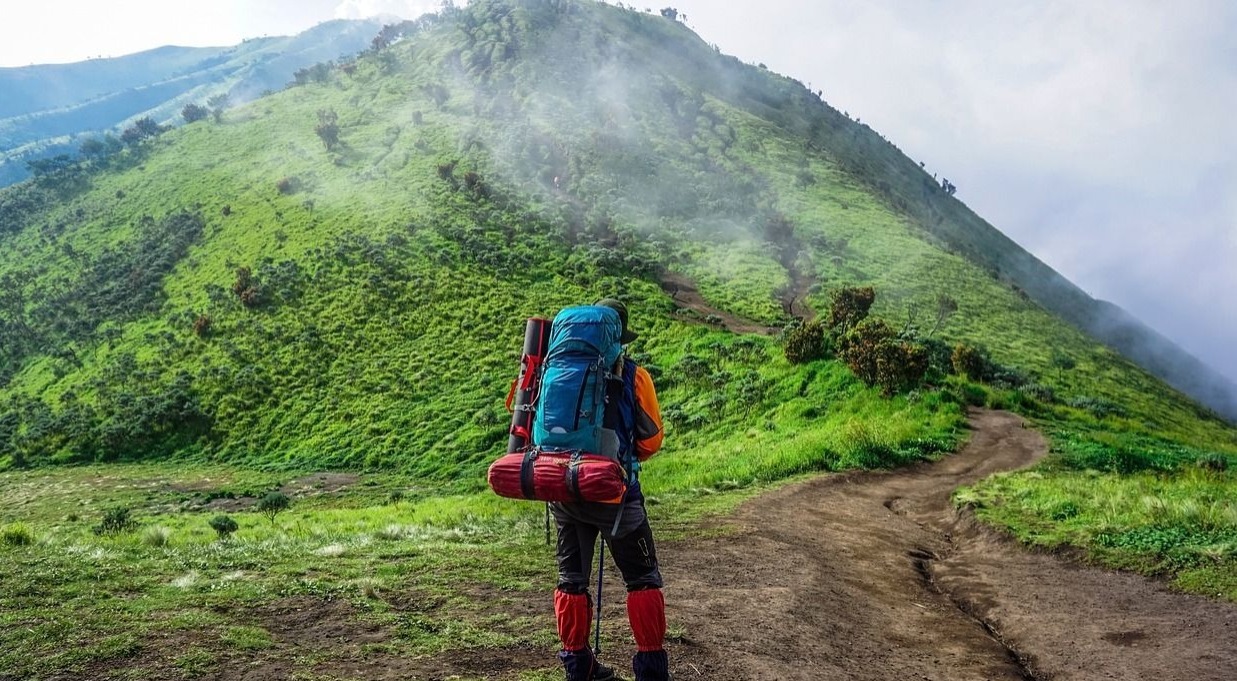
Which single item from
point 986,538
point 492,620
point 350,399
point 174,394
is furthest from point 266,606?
point 174,394

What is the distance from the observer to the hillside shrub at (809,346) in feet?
82.0

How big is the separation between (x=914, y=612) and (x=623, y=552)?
4.33 m

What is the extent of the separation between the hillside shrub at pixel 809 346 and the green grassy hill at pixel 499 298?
997 mm

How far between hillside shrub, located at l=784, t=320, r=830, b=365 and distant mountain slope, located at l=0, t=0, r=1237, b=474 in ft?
2.89

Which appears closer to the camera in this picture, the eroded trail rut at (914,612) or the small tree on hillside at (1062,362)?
the eroded trail rut at (914,612)

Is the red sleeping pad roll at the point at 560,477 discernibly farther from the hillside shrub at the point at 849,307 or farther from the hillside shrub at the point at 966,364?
the hillside shrub at the point at 966,364

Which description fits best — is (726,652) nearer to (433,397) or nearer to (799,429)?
(799,429)

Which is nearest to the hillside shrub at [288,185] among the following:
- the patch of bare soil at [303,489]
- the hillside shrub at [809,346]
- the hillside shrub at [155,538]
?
the patch of bare soil at [303,489]

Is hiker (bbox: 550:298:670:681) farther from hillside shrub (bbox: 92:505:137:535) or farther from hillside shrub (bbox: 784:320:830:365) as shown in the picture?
hillside shrub (bbox: 784:320:830:365)

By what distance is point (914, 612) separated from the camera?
7.46 m

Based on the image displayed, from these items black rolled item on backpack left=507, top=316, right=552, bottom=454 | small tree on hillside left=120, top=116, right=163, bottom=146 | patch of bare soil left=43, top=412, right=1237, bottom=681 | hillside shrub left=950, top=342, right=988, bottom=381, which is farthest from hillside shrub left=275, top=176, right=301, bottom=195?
black rolled item on backpack left=507, top=316, right=552, bottom=454

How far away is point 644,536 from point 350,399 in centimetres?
3549

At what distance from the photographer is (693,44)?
118 metres

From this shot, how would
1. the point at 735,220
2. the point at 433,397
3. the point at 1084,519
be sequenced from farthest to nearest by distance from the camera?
the point at 735,220, the point at 433,397, the point at 1084,519
